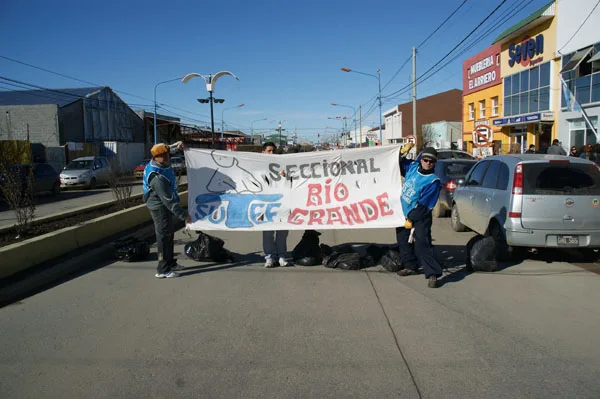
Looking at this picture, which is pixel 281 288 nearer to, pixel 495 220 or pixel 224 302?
pixel 224 302

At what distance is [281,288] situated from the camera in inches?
236

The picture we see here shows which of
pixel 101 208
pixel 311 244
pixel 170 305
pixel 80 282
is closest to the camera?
pixel 170 305

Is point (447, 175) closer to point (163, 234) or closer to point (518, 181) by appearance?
point (518, 181)

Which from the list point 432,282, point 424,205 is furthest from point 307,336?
point 424,205

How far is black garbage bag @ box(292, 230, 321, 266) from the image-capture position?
7.07 meters

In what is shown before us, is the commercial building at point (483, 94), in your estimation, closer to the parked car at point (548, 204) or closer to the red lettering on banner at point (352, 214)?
the parked car at point (548, 204)

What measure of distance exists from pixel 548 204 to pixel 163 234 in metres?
5.55

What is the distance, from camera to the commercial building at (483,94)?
30969mm

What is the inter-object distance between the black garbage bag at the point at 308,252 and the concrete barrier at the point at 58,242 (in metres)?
3.75

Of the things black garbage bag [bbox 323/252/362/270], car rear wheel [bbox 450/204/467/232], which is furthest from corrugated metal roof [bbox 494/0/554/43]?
black garbage bag [bbox 323/252/362/270]

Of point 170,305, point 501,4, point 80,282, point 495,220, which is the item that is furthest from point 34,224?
point 501,4

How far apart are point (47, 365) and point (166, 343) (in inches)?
38.6

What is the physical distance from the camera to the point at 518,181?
6.78 m

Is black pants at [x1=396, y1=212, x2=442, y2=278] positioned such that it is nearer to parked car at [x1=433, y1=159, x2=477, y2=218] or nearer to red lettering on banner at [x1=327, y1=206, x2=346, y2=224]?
red lettering on banner at [x1=327, y1=206, x2=346, y2=224]
